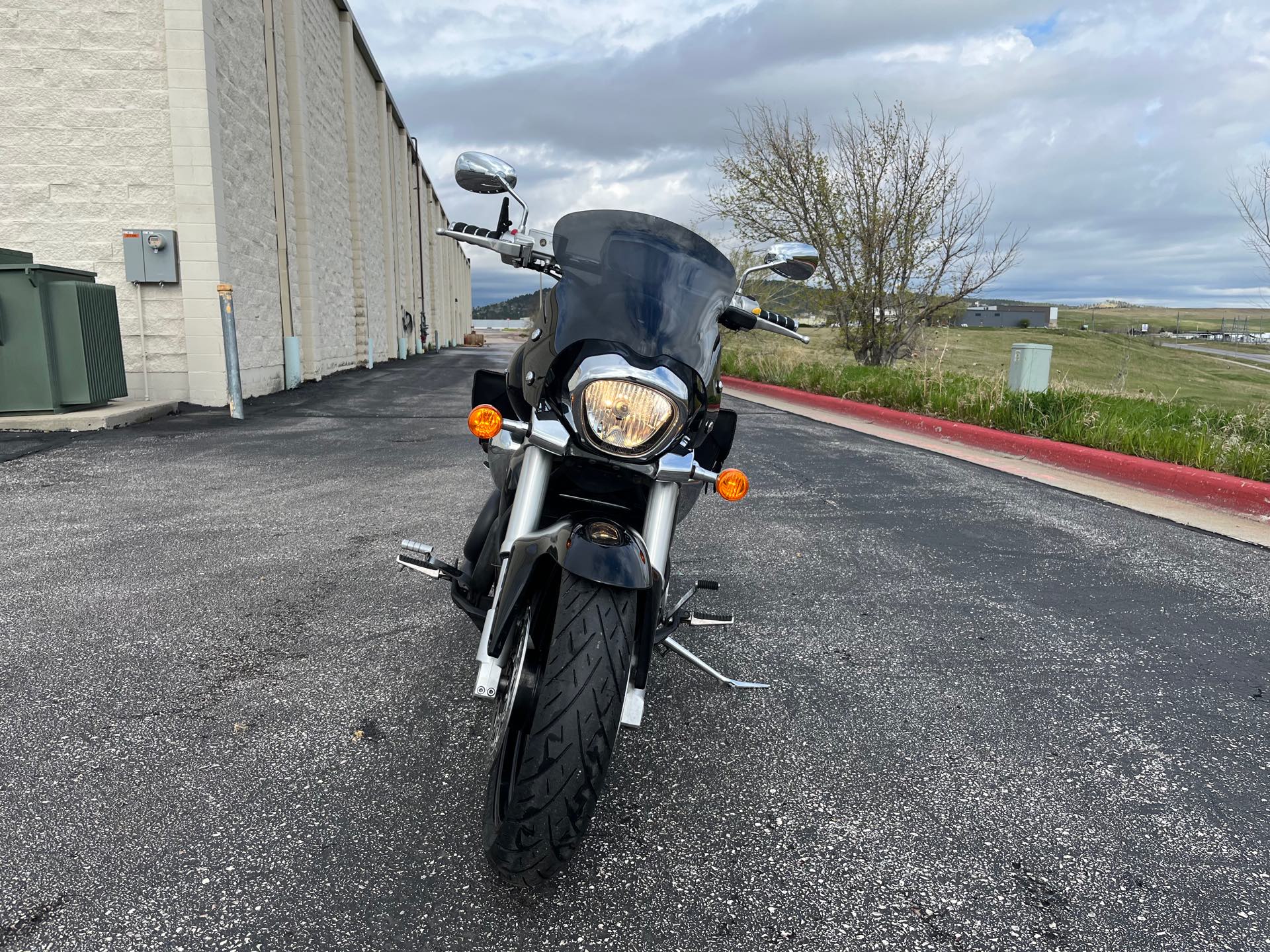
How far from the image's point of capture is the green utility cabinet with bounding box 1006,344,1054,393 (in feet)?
32.7

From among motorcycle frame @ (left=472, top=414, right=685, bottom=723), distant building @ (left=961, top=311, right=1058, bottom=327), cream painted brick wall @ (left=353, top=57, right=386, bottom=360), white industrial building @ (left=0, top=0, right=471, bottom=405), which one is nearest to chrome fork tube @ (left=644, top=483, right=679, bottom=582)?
motorcycle frame @ (left=472, top=414, right=685, bottom=723)

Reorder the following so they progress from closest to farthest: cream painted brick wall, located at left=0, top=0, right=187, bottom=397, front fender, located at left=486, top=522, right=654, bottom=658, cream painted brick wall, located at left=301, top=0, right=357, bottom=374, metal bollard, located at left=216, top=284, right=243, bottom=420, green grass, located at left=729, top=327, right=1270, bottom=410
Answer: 1. front fender, located at left=486, top=522, right=654, bottom=658
2. cream painted brick wall, located at left=0, top=0, right=187, bottom=397
3. metal bollard, located at left=216, top=284, right=243, bottom=420
4. green grass, located at left=729, top=327, right=1270, bottom=410
5. cream painted brick wall, located at left=301, top=0, right=357, bottom=374

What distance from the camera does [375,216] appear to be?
2445 centimetres

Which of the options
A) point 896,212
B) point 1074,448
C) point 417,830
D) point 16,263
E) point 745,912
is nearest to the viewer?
point 745,912

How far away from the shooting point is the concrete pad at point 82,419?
8.49 m

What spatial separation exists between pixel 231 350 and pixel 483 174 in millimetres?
8879

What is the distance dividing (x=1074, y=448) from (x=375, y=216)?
22.2m

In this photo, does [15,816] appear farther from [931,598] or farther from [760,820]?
[931,598]

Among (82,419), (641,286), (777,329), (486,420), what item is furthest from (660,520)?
(82,419)

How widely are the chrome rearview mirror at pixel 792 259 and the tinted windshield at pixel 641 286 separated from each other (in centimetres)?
54

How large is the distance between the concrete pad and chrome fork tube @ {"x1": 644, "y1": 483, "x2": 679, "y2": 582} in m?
8.81

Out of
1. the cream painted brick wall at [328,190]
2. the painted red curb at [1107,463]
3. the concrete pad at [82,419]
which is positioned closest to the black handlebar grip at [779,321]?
the painted red curb at [1107,463]

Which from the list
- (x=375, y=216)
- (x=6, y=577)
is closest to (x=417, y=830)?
(x=6, y=577)

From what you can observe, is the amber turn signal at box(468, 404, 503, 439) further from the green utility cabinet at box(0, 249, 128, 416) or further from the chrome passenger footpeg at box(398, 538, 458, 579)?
the green utility cabinet at box(0, 249, 128, 416)
